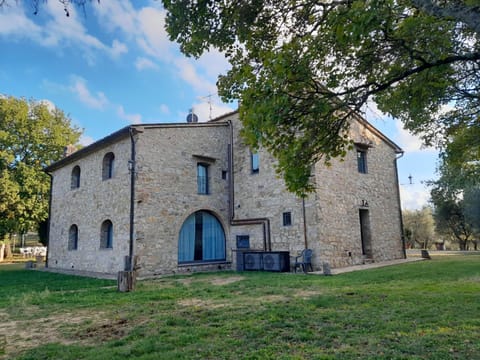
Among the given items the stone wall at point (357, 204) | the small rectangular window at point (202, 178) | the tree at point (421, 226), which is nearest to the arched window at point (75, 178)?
the small rectangular window at point (202, 178)

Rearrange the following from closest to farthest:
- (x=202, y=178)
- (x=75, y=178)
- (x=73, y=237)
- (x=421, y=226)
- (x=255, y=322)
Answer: (x=255, y=322), (x=202, y=178), (x=73, y=237), (x=75, y=178), (x=421, y=226)

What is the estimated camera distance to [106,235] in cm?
1370

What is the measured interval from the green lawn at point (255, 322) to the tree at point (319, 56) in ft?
7.61

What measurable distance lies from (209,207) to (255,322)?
9384mm

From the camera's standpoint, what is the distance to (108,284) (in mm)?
9828

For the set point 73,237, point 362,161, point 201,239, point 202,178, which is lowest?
point 201,239

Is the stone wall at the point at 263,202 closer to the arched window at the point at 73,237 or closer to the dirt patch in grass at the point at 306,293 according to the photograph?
the dirt patch in grass at the point at 306,293

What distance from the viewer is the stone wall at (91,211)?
12.4 m

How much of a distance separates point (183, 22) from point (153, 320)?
16.3ft

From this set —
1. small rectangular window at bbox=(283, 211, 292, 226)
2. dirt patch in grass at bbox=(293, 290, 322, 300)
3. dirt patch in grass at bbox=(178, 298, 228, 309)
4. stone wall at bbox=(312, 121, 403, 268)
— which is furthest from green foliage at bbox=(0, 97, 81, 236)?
dirt patch in grass at bbox=(293, 290, 322, 300)

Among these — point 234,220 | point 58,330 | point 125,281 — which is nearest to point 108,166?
point 234,220

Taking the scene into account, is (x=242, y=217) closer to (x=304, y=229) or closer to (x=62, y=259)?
(x=304, y=229)

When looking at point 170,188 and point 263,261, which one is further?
point 170,188

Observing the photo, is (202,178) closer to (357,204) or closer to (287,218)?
(287,218)
